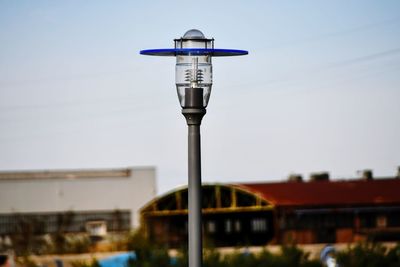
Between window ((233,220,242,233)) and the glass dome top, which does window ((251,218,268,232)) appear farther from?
the glass dome top

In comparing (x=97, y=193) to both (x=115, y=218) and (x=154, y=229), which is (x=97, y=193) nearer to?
(x=115, y=218)

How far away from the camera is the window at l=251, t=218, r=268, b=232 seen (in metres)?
57.8

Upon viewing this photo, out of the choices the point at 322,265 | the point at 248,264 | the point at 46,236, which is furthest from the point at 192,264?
the point at 46,236

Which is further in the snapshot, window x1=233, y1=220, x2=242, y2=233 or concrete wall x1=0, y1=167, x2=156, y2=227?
concrete wall x1=0, y1=167, x2=156, y2=227

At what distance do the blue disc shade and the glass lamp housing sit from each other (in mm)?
23

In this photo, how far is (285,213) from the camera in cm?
5606

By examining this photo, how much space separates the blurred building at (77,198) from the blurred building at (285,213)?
36.1 ft

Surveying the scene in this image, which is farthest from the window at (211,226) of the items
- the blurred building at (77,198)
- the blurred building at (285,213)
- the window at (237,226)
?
the blurred building at (77,198)

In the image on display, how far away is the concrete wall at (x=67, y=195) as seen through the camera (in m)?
69.9

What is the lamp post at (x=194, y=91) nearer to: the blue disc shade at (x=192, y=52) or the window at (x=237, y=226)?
the blue disc shade at (x=192, y=52)

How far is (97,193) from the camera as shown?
70.6 meters

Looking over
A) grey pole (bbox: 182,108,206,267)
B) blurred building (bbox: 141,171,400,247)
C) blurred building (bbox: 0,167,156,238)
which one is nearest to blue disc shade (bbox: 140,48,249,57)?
grey pole (bbox: 182,108,206,267)

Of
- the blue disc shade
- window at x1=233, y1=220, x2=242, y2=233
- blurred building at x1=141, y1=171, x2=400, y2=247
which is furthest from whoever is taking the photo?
window at x1=233, y1=220, x2=242, y2=233

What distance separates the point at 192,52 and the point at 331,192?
48874 mm
